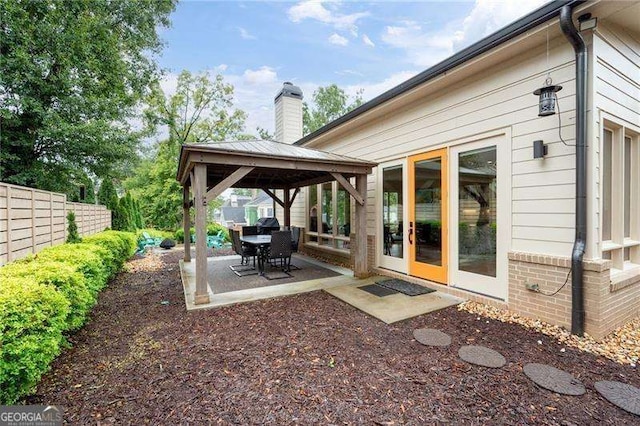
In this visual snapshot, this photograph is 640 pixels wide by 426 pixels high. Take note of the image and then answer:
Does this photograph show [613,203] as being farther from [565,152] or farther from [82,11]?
[82,11]

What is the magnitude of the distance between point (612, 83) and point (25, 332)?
22.1 feet

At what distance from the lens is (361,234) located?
6.03m

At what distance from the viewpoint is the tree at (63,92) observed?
8742 mm

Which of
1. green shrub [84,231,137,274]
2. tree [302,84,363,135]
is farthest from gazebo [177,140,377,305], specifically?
tree [302,84,363,135]

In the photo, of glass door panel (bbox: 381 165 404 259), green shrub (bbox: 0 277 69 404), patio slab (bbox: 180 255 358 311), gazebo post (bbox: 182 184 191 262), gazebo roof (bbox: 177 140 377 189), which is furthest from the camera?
gazebo post (bbox: 182 184 191 262)

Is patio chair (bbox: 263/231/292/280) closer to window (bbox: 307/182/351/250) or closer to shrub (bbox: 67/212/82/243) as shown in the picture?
window (bbox: 307/182/351/250)

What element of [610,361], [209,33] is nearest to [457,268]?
[610,361]

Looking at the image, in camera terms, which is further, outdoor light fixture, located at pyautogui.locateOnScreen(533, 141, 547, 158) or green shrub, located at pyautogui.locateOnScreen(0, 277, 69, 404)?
outdoor light fixture, located at pyautogui.locateOnScreen(533, 141, 547, 158)

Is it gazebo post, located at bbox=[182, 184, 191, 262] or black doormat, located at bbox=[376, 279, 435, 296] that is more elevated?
gazebo post, located at bbox=[182, 184, 191, 262]

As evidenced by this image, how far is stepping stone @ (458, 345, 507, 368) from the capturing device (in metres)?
2.77

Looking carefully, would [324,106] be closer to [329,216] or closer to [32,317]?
[329,216]

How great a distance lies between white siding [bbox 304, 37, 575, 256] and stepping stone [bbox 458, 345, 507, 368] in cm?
161

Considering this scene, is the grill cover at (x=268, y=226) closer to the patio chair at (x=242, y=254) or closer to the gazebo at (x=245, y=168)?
the patio chair at (x=242, y=254)

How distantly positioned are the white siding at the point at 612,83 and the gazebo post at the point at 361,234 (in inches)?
139
